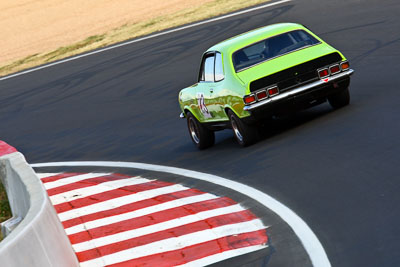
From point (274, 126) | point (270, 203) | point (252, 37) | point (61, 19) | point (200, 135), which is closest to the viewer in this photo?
point (270, 203)

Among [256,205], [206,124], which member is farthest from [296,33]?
[256,205]

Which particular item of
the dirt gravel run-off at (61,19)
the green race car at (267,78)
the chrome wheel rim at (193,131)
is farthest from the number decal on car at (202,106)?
the dirt gravel run-off at (61,19)

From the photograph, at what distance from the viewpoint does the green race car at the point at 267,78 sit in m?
12.9

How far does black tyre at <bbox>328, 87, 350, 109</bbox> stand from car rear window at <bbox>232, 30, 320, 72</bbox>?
0.92 m

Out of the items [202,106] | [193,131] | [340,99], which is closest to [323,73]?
[340,99]

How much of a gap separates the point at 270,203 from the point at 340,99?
4393 mm

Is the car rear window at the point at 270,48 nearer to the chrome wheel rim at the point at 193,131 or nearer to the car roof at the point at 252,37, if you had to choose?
the car roof at the point at 252,37

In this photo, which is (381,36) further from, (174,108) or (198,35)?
(198,35)

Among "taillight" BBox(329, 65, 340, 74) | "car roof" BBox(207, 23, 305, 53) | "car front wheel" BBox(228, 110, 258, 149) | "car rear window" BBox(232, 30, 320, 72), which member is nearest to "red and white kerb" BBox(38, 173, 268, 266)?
"car front wheel" BBox(228, 110, 258, 149)

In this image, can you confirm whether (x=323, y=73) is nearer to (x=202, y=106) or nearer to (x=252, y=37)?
(x=252, y=37)

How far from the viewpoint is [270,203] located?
33.3 ft

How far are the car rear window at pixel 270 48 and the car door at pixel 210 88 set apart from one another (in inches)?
15.8

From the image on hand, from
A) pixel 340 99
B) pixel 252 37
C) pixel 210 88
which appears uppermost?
pixel 252 37

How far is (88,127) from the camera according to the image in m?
20.2
